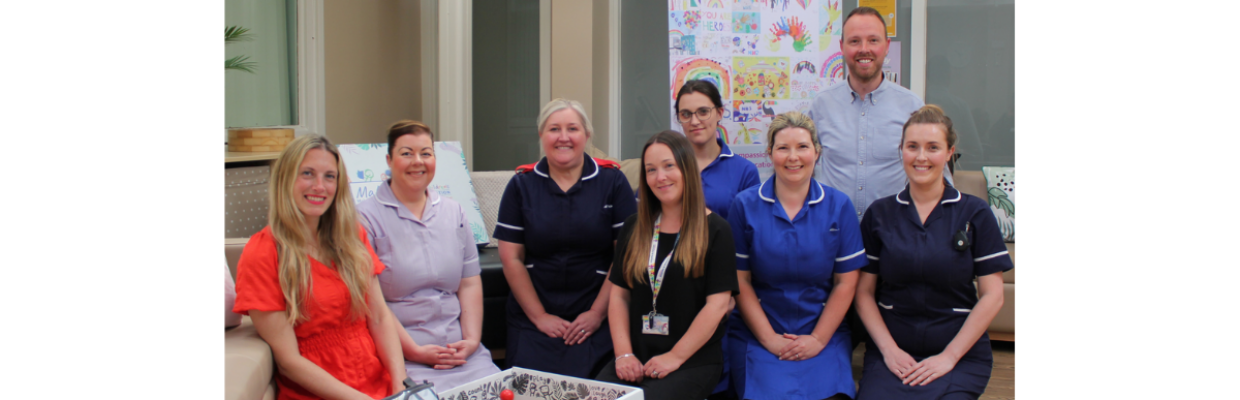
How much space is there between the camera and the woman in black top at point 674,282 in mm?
2186

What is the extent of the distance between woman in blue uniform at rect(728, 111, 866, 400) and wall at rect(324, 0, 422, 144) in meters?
2.89

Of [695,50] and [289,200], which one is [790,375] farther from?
[695,50]

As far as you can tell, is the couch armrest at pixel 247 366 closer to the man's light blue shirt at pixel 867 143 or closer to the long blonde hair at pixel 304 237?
the long blonde hair at pixel 304 237

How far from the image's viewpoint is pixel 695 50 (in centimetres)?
367

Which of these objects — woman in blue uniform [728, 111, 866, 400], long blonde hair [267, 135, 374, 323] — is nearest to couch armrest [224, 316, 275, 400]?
long blonde hair [267, 135, 374, 323]

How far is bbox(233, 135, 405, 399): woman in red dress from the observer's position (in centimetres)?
177

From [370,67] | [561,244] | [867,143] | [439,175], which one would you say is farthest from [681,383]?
[370,67]

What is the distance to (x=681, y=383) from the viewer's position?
2.15 m

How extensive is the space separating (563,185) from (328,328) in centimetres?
96

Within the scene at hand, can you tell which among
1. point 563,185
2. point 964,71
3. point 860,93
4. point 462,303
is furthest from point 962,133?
point 462,303

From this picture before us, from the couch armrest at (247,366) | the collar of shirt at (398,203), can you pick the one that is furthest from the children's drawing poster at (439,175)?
the couch armrest at (247,366)

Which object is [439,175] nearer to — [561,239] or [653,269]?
[561,239]

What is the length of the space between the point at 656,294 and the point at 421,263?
0.72 meters

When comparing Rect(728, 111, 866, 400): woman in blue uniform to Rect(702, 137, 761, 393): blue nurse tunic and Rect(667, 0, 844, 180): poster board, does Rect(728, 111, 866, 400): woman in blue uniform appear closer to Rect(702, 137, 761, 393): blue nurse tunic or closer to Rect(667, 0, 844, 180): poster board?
Rect(702, 137, 761, 393): blue nurse tunic
